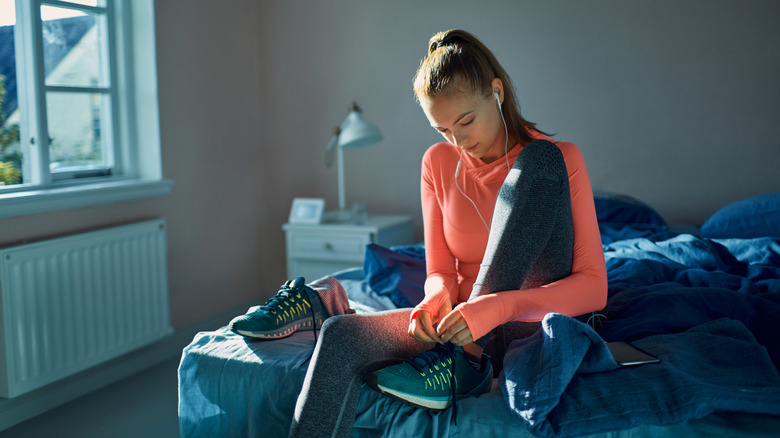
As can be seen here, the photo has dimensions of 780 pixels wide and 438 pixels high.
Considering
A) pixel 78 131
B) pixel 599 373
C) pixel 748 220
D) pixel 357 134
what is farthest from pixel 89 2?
pixel 748 220

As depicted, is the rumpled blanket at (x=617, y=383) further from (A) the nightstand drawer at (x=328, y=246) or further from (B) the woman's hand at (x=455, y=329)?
(A) the nightstand drawer at (x=328, y=246)

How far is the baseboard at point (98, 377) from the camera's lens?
6.59 feet

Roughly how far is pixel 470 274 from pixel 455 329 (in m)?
0.37

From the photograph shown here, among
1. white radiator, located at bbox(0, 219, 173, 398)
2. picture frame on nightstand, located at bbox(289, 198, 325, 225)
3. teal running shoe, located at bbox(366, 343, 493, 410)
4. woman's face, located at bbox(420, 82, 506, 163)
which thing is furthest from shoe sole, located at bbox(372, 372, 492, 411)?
picture frame on nightstand, located at bbox(289, 198, 325, 225)

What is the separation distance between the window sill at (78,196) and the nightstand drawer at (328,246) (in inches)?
23.6

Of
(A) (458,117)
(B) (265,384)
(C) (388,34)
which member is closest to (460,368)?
(B) (265,384)

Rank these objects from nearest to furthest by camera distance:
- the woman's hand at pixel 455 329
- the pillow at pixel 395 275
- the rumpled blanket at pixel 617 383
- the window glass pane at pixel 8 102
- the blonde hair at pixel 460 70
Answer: the rumpled blanket at pixel 617 383 < the woman's hand at pixel 455 329 < the blonde hair at pixel 460 70 < the pillow at pixel 395 275 < the window glass pane at pixel 8 102

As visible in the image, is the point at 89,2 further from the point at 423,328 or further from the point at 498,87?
the point at 423,328

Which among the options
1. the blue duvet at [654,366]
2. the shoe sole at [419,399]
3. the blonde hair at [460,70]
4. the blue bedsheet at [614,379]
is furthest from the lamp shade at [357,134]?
the shoe sole at [419,399]

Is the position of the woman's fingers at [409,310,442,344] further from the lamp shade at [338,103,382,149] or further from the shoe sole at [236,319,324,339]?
the lamp shade at [338,103,382,149]

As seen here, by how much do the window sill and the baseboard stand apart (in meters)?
0.61

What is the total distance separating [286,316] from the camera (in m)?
1.29

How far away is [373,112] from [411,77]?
0.86 ft

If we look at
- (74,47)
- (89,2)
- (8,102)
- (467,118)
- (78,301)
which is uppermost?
(89,2)
